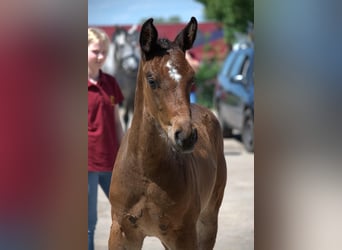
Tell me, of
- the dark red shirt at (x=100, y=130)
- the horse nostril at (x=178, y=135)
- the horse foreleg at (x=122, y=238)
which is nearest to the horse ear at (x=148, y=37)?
the horse nostril at (x=178, y=135)

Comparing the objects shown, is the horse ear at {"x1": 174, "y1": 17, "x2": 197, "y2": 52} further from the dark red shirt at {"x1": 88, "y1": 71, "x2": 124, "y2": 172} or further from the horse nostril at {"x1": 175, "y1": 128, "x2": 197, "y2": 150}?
the dark red shirt at {"x1": 88, "y1": 71, "x2": 124, "y2": 172}

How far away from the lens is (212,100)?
9102mm

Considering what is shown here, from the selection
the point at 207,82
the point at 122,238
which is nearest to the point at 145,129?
the point at 122,238

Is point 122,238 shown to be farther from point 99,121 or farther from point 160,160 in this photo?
point 99,121

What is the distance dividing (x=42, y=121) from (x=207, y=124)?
1321mm

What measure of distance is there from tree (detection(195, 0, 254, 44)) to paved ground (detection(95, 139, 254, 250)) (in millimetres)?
2907

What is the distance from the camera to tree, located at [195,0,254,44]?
884 cm

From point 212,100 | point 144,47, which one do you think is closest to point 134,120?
point 144,47

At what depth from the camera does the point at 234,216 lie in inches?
172

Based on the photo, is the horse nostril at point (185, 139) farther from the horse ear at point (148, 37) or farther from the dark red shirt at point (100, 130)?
the dark red shirt at point (100, 130)

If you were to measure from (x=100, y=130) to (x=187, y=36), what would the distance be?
3.35ft

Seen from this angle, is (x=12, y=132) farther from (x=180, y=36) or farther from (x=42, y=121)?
(x=180, y=36)

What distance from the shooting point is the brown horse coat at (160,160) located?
1.84m

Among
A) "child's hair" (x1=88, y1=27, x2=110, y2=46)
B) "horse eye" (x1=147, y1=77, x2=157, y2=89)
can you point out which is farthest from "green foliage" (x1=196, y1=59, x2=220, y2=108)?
"horse eye" (x1=147, y1=77, x2=157, y2=89)
